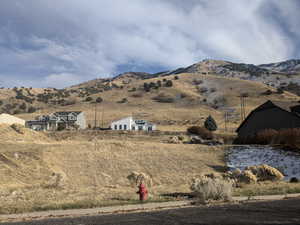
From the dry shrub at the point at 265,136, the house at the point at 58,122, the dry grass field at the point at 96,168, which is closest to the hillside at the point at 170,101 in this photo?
the house at the point at 58,122

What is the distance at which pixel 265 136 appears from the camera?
40219 mm

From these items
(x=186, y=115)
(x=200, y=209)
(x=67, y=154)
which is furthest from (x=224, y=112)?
(x=200, y=209)

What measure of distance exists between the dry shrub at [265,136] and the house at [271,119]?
206 cm

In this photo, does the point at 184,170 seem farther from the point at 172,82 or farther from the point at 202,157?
the point at 172,82

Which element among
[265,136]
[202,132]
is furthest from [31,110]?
[265,136]

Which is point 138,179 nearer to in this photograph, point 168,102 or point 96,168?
point 96,168

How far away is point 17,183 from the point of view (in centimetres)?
2242

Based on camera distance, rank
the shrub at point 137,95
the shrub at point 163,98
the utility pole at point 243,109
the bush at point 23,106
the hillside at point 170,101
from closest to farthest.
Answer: the utility pole at point 243,109 → the hillside at point 170,101 → the shrub at point 163,98 → the bush at point 23,106 → the shrub at point 137,95

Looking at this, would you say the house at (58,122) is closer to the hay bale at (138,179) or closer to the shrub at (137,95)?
the shrub at (137,95)

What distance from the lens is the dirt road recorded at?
9656mm

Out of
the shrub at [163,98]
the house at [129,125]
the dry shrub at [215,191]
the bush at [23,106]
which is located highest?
the shrub at [163,98]

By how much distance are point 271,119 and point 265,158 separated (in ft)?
45.5

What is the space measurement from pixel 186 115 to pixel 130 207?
83956 mm

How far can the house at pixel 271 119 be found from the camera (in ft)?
132
